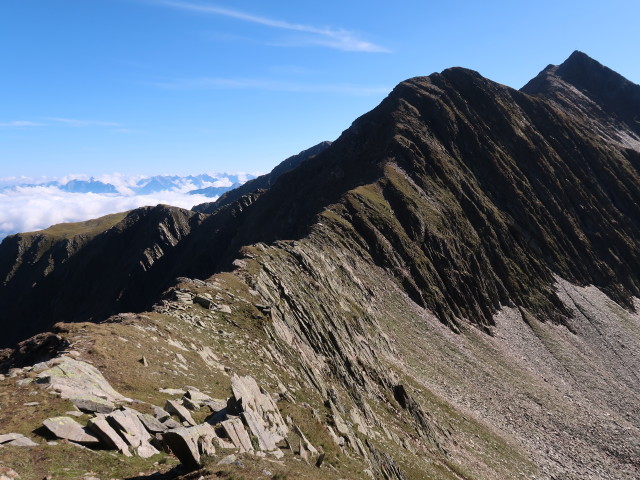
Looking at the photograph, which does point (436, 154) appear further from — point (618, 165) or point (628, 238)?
point (618, 165)

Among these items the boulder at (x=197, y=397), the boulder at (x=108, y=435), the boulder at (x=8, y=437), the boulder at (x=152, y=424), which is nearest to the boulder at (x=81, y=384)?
the boulder at (x=152, y=424)

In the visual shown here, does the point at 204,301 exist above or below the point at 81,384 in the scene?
above

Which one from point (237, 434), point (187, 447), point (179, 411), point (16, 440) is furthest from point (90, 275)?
point (187, 447)

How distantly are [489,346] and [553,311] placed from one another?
32.7 m

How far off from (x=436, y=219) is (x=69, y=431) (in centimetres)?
9664

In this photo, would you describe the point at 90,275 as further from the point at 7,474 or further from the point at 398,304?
the point at 7,474

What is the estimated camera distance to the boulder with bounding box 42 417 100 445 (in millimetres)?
14374

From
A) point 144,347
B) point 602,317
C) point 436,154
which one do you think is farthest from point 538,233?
point 144,347

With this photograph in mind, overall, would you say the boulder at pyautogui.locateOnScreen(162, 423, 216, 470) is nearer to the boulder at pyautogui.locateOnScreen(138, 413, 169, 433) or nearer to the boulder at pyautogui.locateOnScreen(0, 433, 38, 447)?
the boulder at pyautogui.locateOnScreen(138, 413, 169, 433)

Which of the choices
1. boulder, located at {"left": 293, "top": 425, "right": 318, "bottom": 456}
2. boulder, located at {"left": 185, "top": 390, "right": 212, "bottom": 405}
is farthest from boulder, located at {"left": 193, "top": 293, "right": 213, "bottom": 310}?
boulder, located at {"left": 293, "top": 425, "right": 318, "bottom": 456}

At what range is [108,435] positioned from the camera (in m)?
14.6

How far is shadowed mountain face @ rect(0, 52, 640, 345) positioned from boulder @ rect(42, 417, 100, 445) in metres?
62.0

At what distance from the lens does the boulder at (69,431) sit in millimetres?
14374

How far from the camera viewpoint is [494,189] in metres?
129
